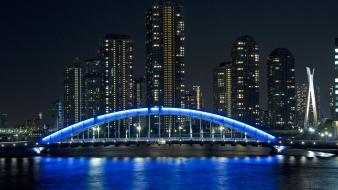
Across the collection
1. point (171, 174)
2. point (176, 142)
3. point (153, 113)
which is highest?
point (153, 113)

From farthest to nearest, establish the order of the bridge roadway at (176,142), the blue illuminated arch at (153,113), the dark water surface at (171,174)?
the blue illuminated arch at (153,113)
the bridge roadway at (176,142)
the dark water surface at (171,174)

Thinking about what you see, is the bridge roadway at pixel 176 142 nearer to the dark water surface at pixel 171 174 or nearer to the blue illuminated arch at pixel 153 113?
the blue illuminated arch at pixel 153 113

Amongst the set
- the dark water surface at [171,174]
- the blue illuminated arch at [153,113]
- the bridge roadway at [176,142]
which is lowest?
the dark water surface at [171,174]

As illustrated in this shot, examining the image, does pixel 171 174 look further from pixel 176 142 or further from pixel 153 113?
pixel 153 113

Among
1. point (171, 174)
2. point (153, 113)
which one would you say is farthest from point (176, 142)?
point (171, 174)

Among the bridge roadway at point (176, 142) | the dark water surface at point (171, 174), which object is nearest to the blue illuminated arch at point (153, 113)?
the bridge roadway at point (176, 142)

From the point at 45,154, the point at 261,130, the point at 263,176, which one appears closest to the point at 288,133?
the point at 261,130

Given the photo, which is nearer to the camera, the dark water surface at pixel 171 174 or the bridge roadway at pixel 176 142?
the dark water surface at pixel 171 174

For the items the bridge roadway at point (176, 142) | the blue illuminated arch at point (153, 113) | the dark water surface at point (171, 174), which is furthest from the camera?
the blue illuminated arch at point (153, 113)

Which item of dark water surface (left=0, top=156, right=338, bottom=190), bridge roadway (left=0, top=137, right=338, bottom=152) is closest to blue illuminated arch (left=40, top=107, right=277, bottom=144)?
bridge roadway (left=0, top=137, right=338, bottom=152)

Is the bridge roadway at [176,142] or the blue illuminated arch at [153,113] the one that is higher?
the blue illuminated arch at [153,113]
